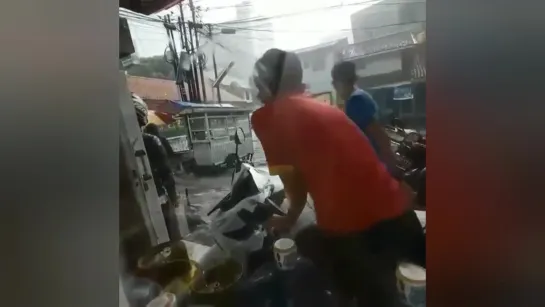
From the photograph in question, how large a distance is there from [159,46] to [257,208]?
0.77ft

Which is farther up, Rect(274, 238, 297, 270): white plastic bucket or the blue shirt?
the blue shirt

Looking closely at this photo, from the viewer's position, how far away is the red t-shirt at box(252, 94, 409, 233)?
548mm

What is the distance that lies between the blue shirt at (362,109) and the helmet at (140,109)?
0.81ft

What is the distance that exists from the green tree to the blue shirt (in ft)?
0.72

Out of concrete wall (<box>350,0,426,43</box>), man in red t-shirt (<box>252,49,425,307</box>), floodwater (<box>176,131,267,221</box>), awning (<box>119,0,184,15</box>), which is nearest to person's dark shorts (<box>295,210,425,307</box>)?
man in red t-shirt (<box>252,49,425,307</box>)

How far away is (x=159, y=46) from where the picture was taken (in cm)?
58

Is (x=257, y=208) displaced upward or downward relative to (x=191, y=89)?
downward

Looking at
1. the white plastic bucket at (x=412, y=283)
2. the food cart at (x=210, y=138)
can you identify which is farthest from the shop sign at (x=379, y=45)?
the white plastic bucket at (x=412, y=283)

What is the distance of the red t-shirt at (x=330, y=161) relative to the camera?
1.80ft

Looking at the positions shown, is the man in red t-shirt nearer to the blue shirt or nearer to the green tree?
the blue shirt

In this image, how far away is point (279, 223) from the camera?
572 mm

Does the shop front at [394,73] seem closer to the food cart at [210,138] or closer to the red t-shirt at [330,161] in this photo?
the red t-shirt at [330,161]
